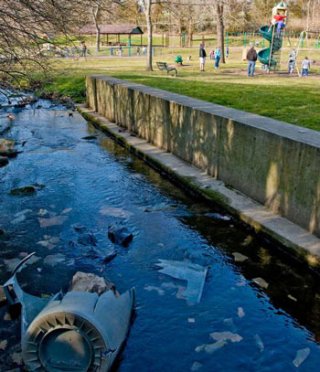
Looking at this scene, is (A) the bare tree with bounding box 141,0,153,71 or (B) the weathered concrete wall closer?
(B) the weathered concrete wall

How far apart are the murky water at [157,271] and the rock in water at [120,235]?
11 cm

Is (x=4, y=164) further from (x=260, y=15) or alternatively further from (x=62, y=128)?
(x=260, y=15)

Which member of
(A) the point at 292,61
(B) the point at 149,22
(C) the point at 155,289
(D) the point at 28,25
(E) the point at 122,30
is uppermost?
(E) the point at 122,30

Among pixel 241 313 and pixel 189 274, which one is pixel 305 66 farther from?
pixel 241 313

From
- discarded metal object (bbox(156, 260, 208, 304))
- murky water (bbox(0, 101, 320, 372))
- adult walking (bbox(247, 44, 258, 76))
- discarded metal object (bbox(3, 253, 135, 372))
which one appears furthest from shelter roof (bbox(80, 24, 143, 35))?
discarded metal object (bbox(3, 253, 135, 372))

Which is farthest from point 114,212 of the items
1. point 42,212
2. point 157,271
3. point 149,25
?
point 149,25

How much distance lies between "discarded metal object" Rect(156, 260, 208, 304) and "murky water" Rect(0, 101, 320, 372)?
0.27 ft

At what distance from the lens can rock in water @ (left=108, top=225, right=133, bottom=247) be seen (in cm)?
679

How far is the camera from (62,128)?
50.4 ft

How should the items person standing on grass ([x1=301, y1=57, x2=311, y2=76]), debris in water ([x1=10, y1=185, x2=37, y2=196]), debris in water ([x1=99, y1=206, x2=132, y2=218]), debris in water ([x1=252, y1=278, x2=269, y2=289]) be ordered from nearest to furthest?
1. debris in water ([x1=252, y1=278, x2=269, y2=289])
2. debris in water ([x1=99, y1=206, x2=132, y2=218])
3. debris in water ([x1=10, y1=185, x2=37, y2=196])
4. person standing on grass ([x1=301, y1=57, x2=311, y2=76])

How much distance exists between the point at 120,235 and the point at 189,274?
58.9 inches

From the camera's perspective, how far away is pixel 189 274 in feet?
19.5

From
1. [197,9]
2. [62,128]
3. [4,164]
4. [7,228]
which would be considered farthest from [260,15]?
[7,228]

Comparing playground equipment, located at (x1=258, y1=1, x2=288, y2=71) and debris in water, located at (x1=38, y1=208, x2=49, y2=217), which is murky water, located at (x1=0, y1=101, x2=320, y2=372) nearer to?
debris in water, located at (x1=38, y1=208, x2=49, y2=217)
